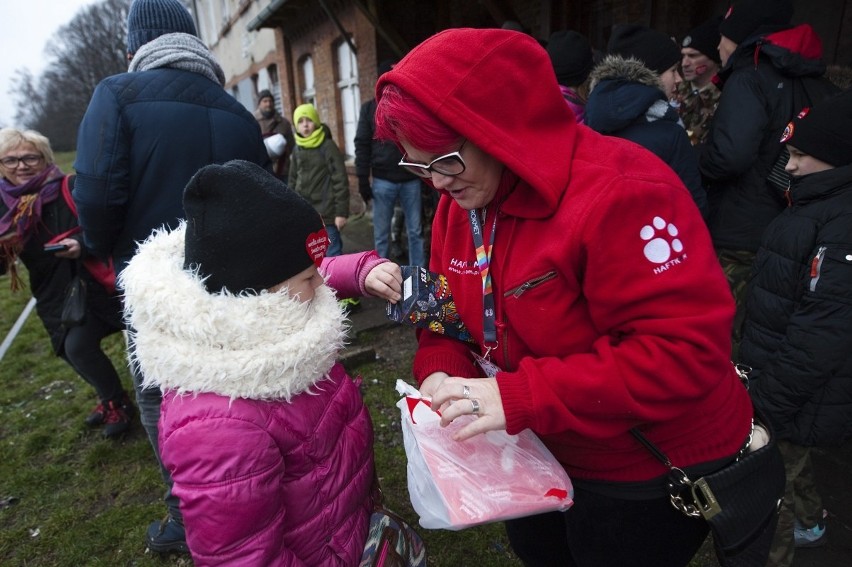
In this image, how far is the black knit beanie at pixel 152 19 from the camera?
2.02m

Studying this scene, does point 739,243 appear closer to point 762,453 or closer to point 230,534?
point 762,453

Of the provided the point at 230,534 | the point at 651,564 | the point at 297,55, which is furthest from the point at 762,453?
the point at 297,55

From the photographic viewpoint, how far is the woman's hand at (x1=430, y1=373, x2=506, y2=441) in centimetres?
102

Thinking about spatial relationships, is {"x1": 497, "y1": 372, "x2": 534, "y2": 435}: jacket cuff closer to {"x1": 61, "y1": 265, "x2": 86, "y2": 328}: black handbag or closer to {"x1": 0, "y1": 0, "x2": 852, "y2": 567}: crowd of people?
{"x1": 0, "y1": 0, "x2": 852, "y2": 567}: crowd of people

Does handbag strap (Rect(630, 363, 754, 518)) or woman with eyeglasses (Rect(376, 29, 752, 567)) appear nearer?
woman with eyeglasses (Rect(376, 29, 752, 567))

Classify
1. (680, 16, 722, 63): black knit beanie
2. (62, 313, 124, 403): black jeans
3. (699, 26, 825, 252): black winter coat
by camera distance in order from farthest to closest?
(680, 16, 722, 63): black knit beanie, (62, 313, 124, 403): black jeans, (699, 26, 825, 252): black winter coat

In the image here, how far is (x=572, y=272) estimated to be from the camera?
1.01 metres

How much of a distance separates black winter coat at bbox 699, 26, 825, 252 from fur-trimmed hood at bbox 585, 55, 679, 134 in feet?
1.35

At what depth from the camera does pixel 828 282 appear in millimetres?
1692

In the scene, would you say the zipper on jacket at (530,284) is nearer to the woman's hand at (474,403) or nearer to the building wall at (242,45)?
the woman's hand at (474,403)

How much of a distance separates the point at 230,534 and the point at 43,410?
12.4 feet

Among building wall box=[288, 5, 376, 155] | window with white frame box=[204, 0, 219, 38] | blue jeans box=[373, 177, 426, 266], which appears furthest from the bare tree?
blue jeans box=[373, 177, 426, 266]

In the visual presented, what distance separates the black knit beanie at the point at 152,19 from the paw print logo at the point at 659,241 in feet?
6.75

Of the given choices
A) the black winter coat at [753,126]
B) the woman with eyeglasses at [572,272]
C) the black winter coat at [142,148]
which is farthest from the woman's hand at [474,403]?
the black winter coat at [753,126]
